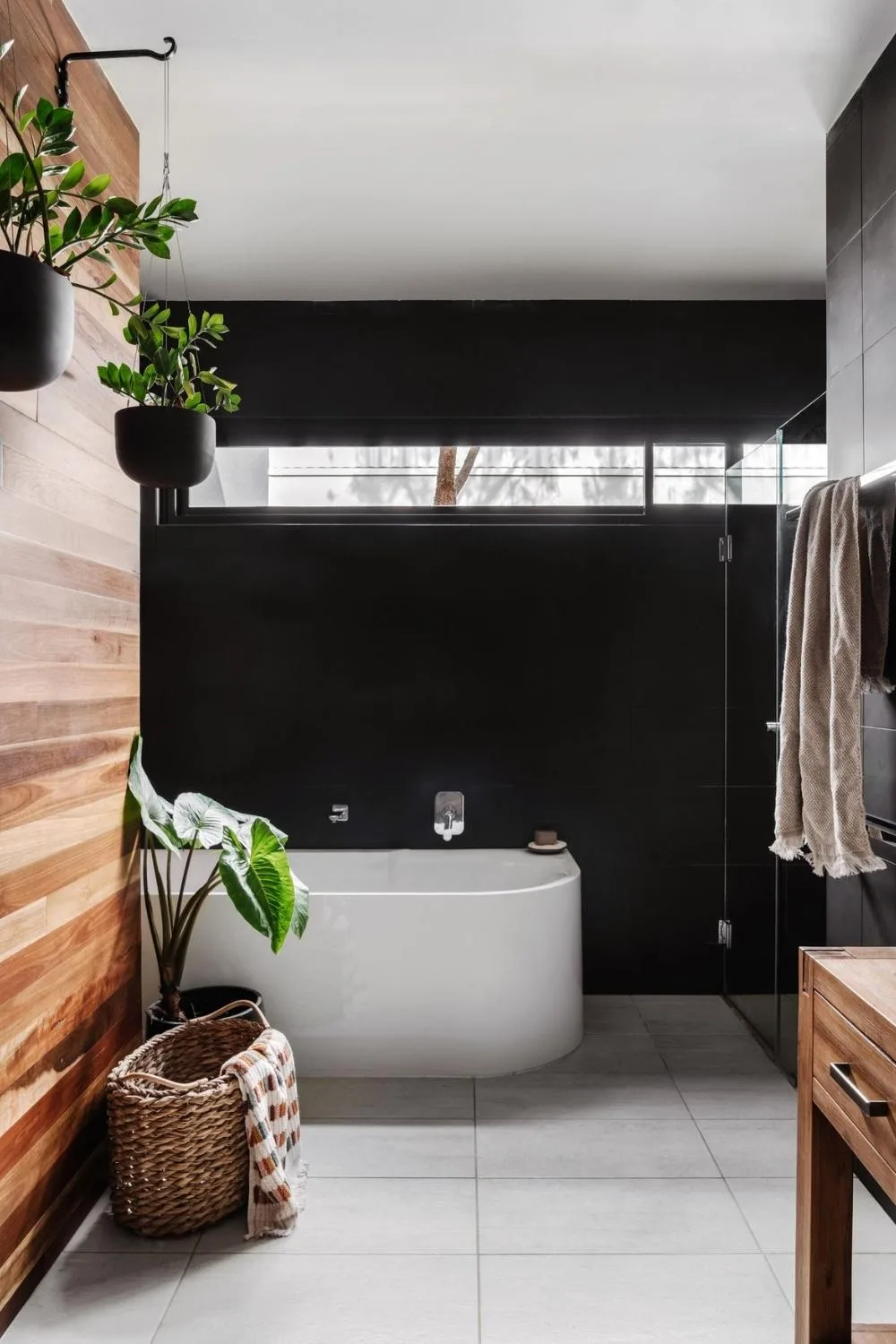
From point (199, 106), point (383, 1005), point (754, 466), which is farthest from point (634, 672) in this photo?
point (199, 106)

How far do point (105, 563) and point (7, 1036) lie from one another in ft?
3.53

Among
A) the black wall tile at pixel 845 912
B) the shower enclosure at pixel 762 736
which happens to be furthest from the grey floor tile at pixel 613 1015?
the black wall tile at pixel 845 912

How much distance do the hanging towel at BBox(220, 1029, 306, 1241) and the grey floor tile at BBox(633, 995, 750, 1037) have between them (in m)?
1.47

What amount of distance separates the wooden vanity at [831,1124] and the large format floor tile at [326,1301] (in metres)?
0.65

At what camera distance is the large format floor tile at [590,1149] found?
238 cm

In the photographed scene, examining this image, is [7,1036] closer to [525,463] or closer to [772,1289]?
[772,1289]

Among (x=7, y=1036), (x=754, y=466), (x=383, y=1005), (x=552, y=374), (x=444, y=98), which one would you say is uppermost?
(x=444, y=98)

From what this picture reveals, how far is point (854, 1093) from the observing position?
1298 mm

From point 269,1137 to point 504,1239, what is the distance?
0.56 m

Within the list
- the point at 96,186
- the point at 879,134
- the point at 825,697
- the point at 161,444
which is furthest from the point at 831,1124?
the point at 879,134

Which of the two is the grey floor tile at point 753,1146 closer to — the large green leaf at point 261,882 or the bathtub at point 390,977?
the bathtub at point 390,977

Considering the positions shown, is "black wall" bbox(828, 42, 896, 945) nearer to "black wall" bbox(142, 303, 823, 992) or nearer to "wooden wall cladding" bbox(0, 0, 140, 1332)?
"black wall" bbox(142, 303, 823, 992)

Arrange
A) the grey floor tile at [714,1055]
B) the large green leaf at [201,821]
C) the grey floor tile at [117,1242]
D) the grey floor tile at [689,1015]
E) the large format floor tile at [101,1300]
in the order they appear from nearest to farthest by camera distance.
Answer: the large format floor tile at [101,1300] < the grey floor tile at [117,1242] < the large green leaf at [201,821] < the grey floor tile at [714,1055] < the grey floor tile at [689,1015]

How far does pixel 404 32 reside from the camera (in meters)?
2.18
